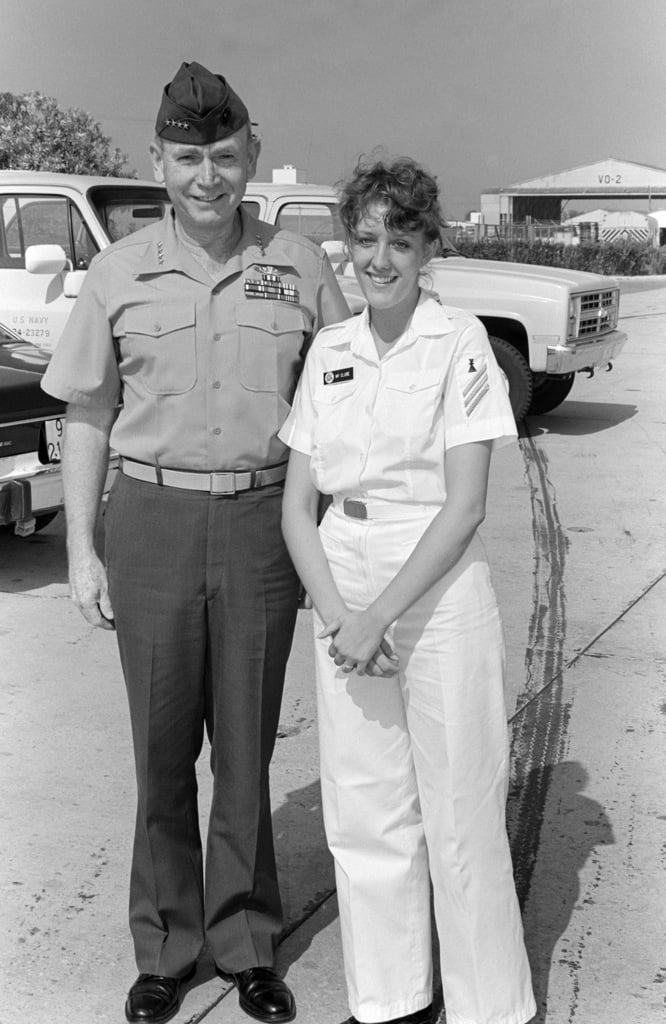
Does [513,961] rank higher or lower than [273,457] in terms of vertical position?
lower

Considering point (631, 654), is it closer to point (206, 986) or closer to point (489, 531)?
point (489, 531)

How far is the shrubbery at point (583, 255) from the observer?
35.1m

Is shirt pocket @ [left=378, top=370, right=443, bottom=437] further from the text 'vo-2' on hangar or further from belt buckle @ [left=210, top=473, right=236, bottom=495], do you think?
the text 'vo-2' on hangar

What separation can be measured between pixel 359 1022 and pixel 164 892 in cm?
50

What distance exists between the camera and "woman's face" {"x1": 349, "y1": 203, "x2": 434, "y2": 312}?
7.77 ft

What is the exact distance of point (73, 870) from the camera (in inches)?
131

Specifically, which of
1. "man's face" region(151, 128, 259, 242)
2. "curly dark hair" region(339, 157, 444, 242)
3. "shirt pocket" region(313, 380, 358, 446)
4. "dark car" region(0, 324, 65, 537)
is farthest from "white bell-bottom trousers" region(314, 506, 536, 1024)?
"dark car" region(0, 324, 65, 537)

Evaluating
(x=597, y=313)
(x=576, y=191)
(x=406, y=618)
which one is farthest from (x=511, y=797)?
(x=576, y=191)

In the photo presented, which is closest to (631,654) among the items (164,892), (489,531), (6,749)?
(489,531)

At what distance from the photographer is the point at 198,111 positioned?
2521 mm

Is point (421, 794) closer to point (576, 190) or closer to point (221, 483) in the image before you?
point (221, 483)

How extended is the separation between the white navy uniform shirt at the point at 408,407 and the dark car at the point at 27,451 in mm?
3382

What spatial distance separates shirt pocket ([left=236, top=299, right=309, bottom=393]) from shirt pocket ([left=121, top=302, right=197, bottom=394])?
0.35 ft

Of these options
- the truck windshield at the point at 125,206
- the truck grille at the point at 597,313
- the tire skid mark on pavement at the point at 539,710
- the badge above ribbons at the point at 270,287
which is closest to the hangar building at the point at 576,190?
the truck grille at the point at 597,313
